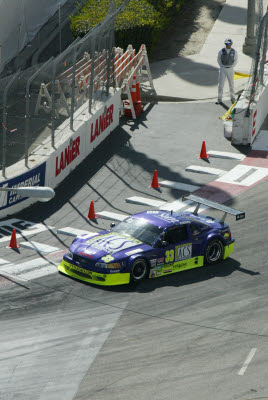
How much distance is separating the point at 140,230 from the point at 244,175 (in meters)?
7.22

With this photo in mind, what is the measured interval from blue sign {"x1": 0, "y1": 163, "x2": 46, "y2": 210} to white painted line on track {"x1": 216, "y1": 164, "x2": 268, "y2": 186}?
5249 millimetres

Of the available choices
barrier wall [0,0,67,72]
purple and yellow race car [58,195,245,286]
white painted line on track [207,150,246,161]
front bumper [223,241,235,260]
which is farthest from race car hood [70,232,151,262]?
barrier wall [0,0,67,72]

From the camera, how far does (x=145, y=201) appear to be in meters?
24.2

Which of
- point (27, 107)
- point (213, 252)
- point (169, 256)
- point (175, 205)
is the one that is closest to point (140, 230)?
point (169, 256)

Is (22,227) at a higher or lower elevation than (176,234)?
lower

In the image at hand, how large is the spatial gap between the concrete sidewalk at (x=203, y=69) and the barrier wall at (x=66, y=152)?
11.6 feet

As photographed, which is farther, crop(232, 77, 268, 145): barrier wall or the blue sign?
crop(232, 77, 268, 145): barrier wall

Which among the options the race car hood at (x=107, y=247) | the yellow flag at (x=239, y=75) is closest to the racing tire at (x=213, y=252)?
the race car hood at (x=107, y=247)

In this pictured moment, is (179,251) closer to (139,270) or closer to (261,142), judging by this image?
(139,270)

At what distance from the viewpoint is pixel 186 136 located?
29047 mm

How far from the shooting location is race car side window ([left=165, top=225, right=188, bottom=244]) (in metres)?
19.6

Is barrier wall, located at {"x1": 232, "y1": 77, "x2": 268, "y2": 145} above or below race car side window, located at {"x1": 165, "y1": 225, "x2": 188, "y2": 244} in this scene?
below

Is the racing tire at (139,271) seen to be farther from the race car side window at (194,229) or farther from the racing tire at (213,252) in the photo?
the racing tire at (213,252)

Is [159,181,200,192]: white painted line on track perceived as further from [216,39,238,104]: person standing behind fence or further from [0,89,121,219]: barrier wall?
[216,39,238,104]: person standing behind fence
